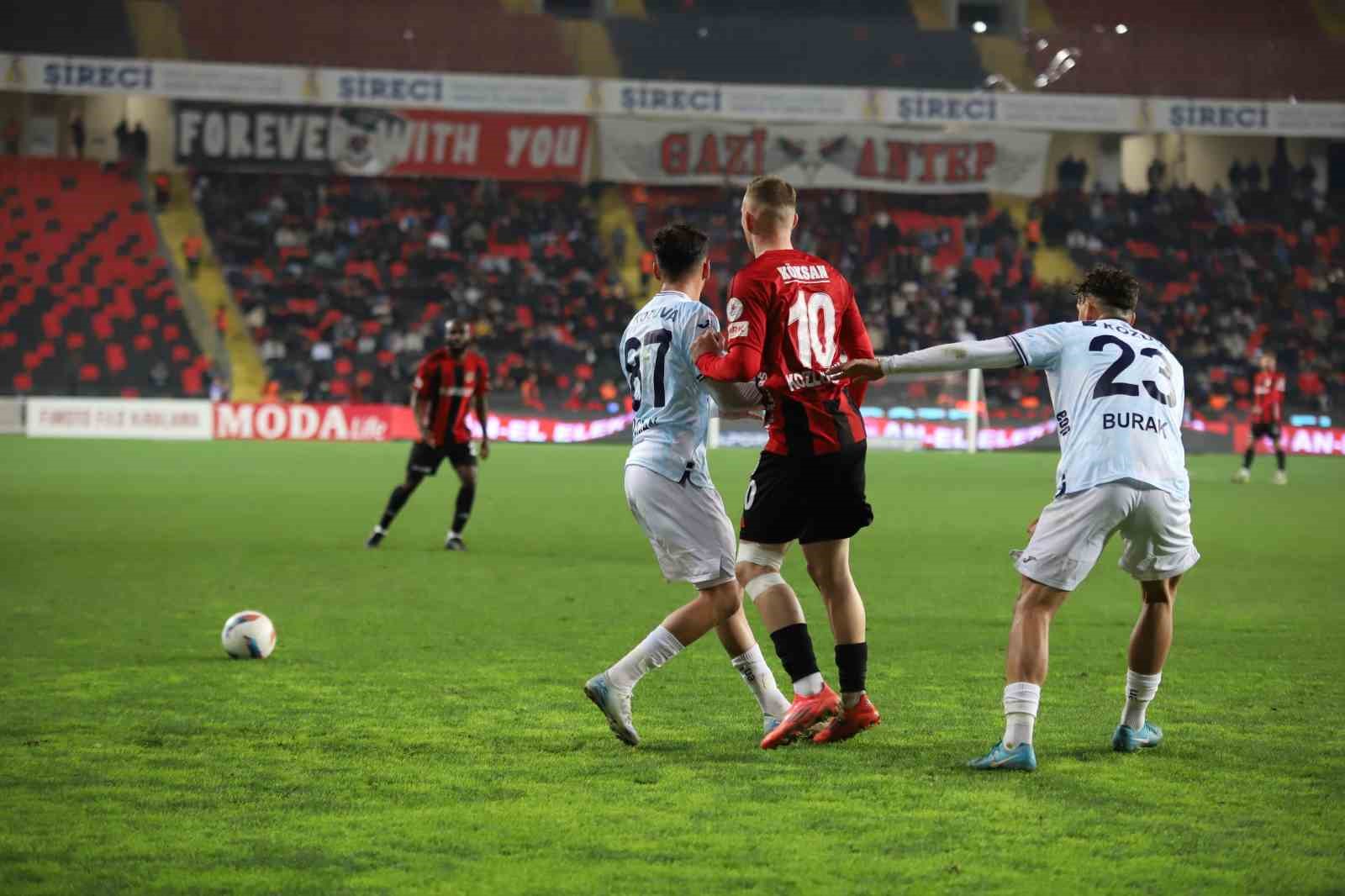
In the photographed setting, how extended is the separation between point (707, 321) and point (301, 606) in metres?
5.73

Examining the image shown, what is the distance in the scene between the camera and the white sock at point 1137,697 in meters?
6.73

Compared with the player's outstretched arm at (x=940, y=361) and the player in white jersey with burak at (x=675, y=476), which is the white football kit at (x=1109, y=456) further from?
the player in white jersey with burak at (x=675, y=476)

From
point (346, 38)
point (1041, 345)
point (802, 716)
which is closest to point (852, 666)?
point (802, 716)

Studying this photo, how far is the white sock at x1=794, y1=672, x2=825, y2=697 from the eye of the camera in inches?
264

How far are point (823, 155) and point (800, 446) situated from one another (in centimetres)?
3843

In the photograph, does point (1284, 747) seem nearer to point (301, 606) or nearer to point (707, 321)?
point (707, 321)

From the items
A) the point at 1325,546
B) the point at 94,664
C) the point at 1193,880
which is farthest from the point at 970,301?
the point at 1193,880

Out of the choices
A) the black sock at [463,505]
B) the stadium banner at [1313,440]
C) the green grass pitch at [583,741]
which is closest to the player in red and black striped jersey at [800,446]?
the green grass pitch at [583,741]

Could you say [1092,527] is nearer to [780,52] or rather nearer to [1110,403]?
[1110,403]

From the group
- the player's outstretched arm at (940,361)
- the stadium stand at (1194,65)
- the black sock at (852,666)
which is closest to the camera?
the player's outstretched arm at (940,361)

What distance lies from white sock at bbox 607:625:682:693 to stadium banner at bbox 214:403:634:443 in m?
30.4

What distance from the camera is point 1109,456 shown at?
20.8 feet

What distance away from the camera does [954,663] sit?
9180mm

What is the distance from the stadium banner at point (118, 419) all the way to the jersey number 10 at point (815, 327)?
31747 mm
